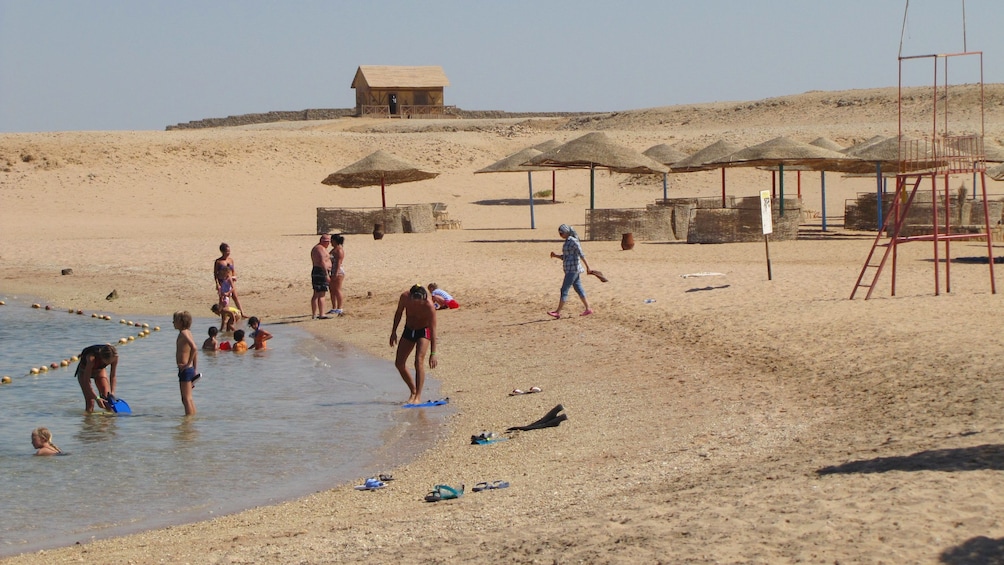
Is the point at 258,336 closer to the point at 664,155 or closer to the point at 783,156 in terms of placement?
the point at 783,156

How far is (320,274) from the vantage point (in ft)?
55.2

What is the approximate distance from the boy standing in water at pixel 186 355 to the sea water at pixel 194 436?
31 cm

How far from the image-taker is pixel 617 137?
55469mm

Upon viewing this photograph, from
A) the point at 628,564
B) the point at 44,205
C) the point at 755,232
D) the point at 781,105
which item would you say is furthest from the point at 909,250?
the point at 781,105

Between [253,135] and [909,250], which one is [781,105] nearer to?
[253,135]

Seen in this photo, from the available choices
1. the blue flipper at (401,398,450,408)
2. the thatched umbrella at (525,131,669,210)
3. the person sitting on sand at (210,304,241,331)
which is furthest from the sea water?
the thatched umbrella at (525,131,669,210)

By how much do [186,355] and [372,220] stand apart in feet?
60.2

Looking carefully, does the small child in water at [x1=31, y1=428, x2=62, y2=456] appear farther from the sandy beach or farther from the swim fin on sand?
the swim fin on sand

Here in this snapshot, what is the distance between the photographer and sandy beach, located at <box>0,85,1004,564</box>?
238 inches

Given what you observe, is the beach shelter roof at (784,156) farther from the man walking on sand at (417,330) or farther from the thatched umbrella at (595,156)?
the man walking on sand at (417,330)

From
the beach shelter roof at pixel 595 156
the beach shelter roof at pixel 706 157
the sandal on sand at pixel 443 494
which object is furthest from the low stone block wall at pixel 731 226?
the sandal on sand at pixel 443 494

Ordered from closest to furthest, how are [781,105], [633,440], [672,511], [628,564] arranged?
[628,564], [672,511], [633,440], [781,105]

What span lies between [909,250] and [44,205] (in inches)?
1125

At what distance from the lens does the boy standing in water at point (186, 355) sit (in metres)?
10.9
